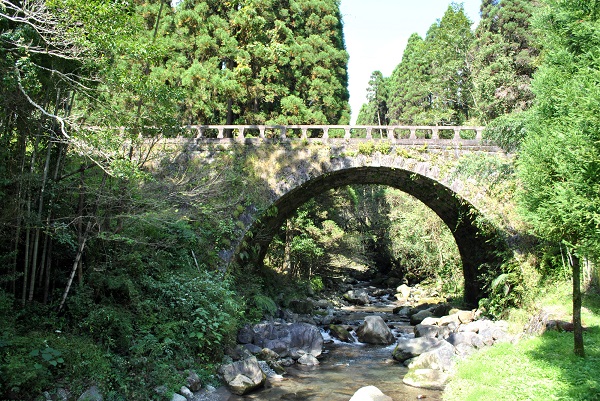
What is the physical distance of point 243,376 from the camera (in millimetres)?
10500

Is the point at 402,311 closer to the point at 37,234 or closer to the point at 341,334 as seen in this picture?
the point at 341,334

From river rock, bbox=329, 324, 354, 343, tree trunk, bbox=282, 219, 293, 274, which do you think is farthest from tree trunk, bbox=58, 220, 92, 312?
tree trunk, bbox=282, 219, 293, 274

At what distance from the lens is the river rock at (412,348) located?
13.5m

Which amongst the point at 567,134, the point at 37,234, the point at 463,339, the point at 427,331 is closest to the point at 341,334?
the point at 427,331

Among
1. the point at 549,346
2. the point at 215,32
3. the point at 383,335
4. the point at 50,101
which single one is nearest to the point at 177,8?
the point at 215,32

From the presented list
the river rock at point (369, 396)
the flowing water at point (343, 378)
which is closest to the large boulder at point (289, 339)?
the flowing water at point (343, 378)

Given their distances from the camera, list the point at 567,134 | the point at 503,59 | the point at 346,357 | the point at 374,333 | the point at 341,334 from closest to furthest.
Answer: the point at 567,134 → the point at 346,357 → the point at 374,333 → the point at 341,334 → the point at 503,59

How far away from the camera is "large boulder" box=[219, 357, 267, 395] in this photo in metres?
10.2

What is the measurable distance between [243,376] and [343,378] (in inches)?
111

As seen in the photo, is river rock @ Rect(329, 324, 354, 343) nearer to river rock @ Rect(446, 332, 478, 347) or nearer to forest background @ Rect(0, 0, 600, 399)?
forest background @ Rect(0, 0, 600, 399)

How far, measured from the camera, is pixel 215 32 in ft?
71.9

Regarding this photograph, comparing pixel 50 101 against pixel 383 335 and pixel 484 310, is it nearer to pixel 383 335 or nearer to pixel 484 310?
pixel 383 335

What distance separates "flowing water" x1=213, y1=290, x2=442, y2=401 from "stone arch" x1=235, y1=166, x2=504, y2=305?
5223 mm

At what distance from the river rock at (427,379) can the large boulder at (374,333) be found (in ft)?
15.7
